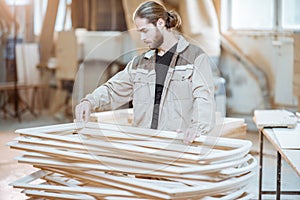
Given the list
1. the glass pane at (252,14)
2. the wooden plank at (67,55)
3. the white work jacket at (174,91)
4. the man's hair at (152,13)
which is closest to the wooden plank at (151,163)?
the white work jacket at (174,91)

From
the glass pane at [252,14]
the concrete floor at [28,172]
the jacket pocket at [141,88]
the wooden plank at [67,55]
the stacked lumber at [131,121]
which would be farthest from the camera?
the wooden plank at [67,55]

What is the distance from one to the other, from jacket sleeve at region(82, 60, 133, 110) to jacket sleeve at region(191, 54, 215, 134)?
0.37 metres

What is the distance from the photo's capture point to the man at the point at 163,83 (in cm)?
262

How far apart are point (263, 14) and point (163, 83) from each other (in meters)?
4.74

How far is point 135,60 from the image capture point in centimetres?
286

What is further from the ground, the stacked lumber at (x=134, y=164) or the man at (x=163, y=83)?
the man at (x=163, y=83)

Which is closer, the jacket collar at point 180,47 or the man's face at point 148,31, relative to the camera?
the man's face at point 148,31

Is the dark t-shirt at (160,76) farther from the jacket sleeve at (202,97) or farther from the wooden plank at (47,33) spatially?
the wooden plank at (47,33)

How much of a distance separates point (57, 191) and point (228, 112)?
512cm

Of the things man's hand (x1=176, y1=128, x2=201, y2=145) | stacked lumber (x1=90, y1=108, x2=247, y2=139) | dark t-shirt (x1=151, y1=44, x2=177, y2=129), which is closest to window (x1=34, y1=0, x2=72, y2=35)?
stacked lumber (x1=90, y1=108, x2=247, y2=139)

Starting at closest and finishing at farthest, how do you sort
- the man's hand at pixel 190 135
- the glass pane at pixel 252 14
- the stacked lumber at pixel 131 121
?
the man's hand at pixel 190 135, the stacked lumber at pixel 131 121, the glass pane at pixel 252 14

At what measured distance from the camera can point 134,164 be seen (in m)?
2.28

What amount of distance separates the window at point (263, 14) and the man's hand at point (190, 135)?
15.9 ft

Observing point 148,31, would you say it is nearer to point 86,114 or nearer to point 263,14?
point 86,114
